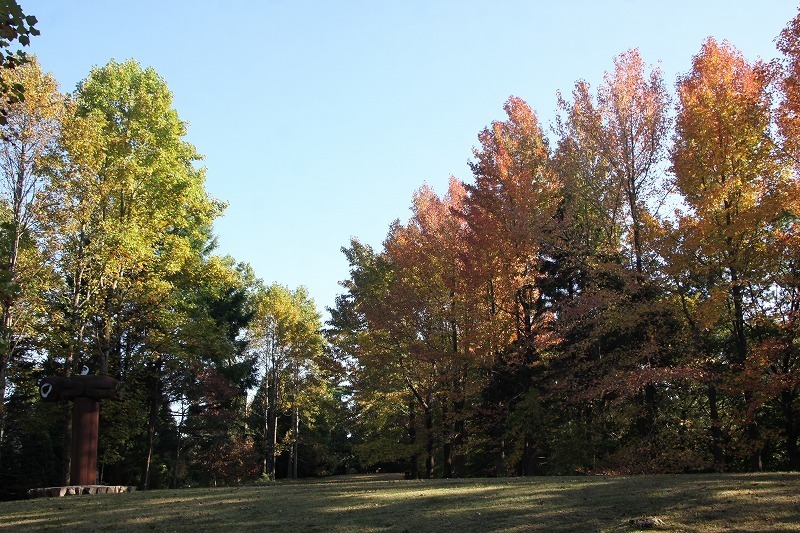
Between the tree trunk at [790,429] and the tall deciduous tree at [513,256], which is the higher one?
the tall deciduous tree at [513,256]

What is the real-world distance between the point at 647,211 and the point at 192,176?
59.8ft

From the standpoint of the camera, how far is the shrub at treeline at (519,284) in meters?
17.6

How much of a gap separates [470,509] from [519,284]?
11.9 meters

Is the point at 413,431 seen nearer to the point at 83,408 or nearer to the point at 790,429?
the point at 790,429

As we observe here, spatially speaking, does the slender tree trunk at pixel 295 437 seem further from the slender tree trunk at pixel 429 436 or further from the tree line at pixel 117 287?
the slender tree trunk at pixel 429 436

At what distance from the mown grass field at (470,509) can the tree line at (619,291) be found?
672cm

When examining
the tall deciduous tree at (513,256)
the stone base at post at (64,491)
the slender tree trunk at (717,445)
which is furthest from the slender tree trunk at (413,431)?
the stone base at post at (64,491)

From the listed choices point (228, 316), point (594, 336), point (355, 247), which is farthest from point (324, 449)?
point (594, 336)

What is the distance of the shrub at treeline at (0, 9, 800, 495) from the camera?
17578 millimetres

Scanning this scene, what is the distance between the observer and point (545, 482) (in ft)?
41.5

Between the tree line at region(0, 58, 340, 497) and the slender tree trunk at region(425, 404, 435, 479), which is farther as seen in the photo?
the slender tree trunk at region(425, 404, 435, 479)

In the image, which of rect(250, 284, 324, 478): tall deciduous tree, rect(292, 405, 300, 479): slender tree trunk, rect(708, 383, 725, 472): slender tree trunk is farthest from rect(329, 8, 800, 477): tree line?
rect(292, 405, 300, 479): slender tree trunk

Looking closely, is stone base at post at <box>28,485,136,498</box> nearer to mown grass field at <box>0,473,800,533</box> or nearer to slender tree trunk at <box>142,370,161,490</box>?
mown grass field at <box>0,473,800,533</box>

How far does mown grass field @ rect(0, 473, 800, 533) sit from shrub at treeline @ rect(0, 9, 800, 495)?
6641 millimetres
